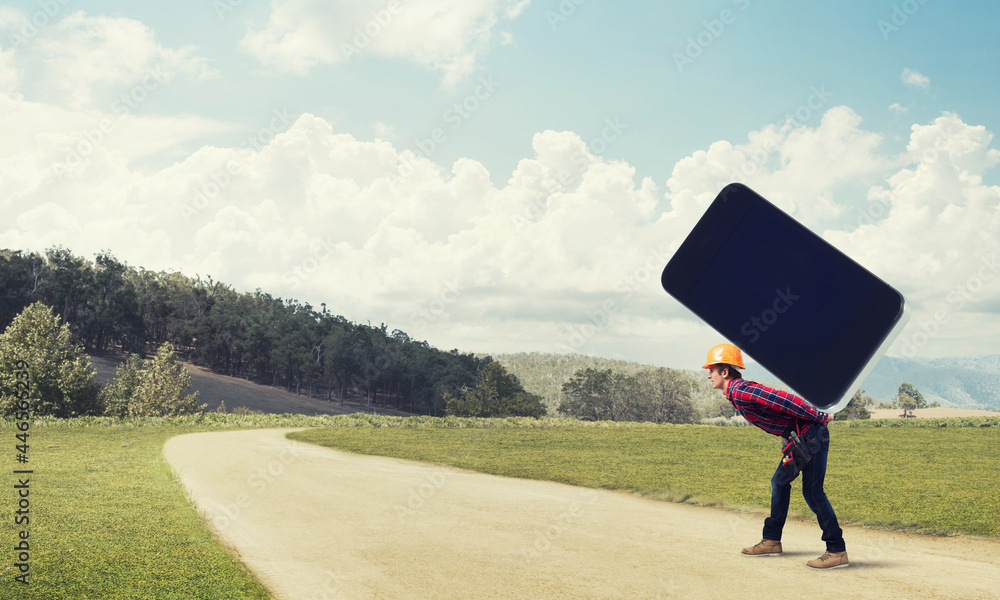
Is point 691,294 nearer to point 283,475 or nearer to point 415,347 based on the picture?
point 283,475

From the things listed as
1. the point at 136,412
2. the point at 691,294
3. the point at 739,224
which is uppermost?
the point at 739,224

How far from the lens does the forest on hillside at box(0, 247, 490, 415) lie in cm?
9600

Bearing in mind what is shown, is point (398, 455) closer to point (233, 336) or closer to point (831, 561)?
point (831, 561)

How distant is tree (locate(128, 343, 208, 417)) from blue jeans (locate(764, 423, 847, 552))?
49.1m

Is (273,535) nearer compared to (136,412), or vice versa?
(273,535)

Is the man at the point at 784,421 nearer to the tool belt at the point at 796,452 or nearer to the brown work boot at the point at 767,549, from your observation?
the tool belt at the point at 796,452

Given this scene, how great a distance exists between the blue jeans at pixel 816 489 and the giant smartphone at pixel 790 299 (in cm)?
503

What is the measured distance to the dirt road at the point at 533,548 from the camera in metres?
6.04

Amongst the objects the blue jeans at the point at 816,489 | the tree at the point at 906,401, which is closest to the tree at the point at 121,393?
the blue jeans at the point at 816,489

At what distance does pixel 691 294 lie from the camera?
4.86 feet

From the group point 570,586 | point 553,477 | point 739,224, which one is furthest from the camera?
point 553,477

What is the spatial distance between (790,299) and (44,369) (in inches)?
1983

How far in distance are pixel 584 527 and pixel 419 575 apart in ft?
10.6

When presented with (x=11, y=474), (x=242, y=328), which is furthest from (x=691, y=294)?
(x=242, y=328)
